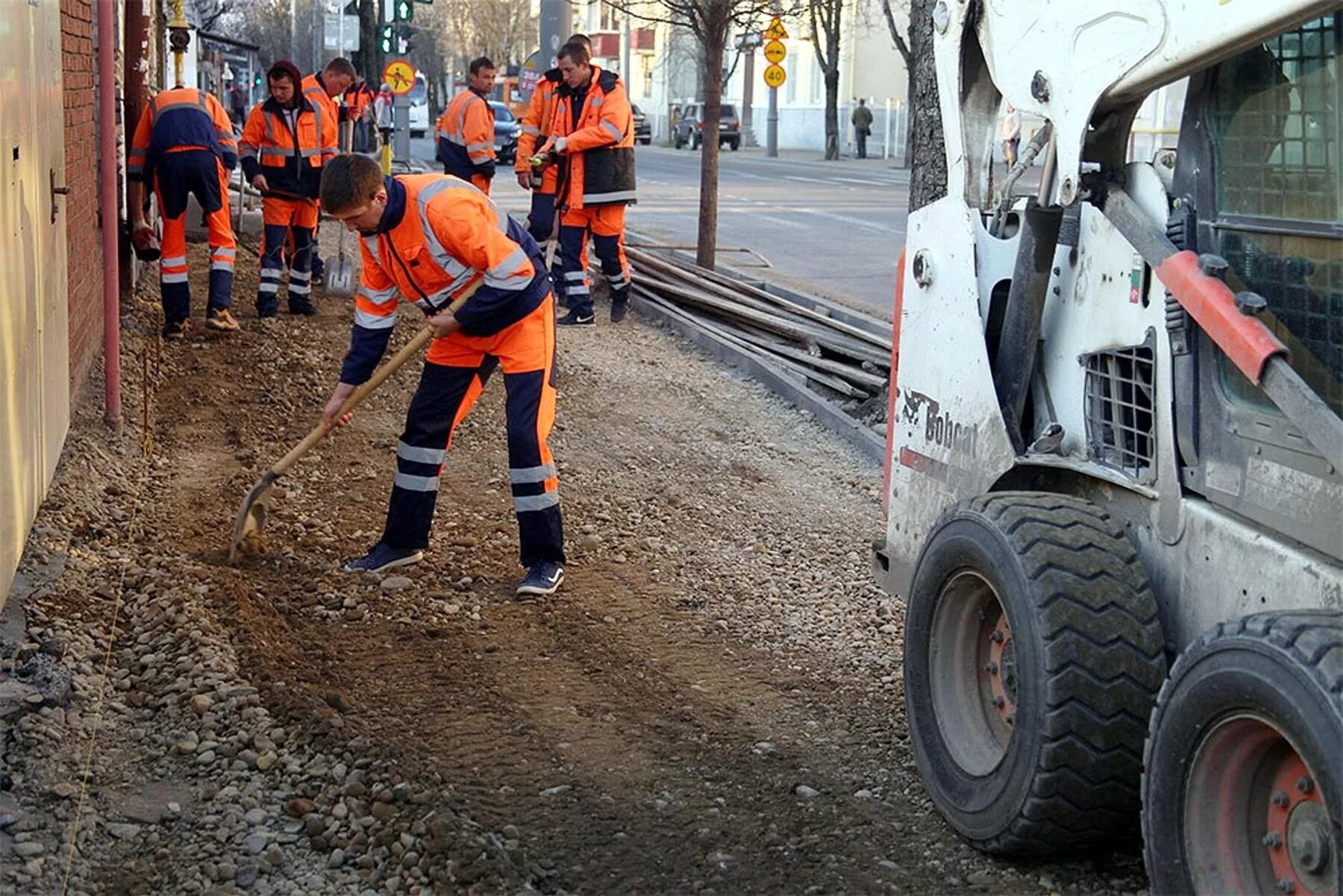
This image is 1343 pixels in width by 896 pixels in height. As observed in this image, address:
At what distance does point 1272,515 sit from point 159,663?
3.55 m

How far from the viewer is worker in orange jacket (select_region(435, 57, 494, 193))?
14.0 metres

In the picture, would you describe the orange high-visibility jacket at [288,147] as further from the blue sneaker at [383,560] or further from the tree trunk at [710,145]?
the blue sneaker at [383,560]

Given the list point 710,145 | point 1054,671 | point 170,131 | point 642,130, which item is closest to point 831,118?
point 642,130

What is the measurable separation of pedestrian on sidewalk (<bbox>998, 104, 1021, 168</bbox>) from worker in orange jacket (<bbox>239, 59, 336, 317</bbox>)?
824cm

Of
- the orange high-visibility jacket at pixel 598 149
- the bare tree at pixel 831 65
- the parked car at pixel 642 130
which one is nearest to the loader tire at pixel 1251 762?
the orange high-visibility jacket at pixel 598 149

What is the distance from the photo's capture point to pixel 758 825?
4.31 meters

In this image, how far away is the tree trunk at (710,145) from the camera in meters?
14.5

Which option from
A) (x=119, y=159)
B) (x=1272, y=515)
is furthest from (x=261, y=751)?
(x=119, y=159)

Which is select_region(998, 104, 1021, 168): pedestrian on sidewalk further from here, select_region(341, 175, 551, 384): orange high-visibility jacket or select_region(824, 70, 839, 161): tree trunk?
select_region(824, 70, 839, 161): tree trunk

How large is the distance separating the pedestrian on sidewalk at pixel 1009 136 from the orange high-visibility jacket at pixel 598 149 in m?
7.31

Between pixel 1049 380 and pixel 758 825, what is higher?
pixel 1049 380

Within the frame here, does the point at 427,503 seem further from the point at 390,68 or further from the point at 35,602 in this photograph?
the point at 390,68

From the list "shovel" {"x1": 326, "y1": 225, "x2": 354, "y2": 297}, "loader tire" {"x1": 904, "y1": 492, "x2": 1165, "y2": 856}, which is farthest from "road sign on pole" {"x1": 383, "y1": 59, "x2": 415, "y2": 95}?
"loader tire" {"x1": 904, "y1": 492, "x2": 1165, "y2": 856}

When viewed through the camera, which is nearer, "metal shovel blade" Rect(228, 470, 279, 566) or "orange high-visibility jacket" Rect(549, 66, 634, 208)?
"metal shovel blade" Rect(228, 470, 279, 566)
